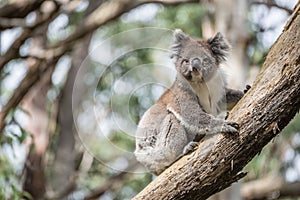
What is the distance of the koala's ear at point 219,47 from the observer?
365 cm

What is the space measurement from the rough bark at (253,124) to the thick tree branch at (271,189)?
3.57 metres

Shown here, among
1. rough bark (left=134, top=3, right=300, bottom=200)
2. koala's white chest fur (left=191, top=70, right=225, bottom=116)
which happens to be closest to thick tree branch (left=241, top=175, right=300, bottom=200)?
koala's white chest fur (left=191, top=70, right=225, bottom=116)

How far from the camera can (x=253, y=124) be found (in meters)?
2.52

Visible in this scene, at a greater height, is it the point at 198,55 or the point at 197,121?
the point at 198,55

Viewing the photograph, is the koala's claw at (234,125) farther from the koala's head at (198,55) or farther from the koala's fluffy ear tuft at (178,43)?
the koala's fluffy ear tuft at (178,43)

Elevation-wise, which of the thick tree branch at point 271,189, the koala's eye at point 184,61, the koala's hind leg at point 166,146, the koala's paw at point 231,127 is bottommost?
the thick tree branch at point 271,189

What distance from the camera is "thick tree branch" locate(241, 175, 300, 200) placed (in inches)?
248

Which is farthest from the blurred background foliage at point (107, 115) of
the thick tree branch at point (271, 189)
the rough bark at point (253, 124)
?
the rough bark at point (253, 124)

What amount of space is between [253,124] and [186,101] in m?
1.08

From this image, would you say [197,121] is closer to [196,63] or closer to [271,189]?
[196,63]

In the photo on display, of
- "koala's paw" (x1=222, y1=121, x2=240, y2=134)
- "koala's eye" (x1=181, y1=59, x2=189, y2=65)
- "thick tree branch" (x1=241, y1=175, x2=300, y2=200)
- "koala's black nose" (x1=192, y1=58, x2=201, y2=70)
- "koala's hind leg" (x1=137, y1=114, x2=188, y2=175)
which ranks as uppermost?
"koala's paw" (x1=222, y1=121, x2=240, y2=134)

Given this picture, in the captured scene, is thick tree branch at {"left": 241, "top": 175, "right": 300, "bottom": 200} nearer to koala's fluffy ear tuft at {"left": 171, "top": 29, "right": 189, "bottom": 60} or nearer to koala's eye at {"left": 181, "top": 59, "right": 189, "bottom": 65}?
koala's fluffy ear tuft at {"left": 171, "top": 29, "right": 189, "bottom": 60}

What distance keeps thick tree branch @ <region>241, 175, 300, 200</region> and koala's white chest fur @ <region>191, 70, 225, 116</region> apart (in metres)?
2.88

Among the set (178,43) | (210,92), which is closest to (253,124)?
(210,92)
